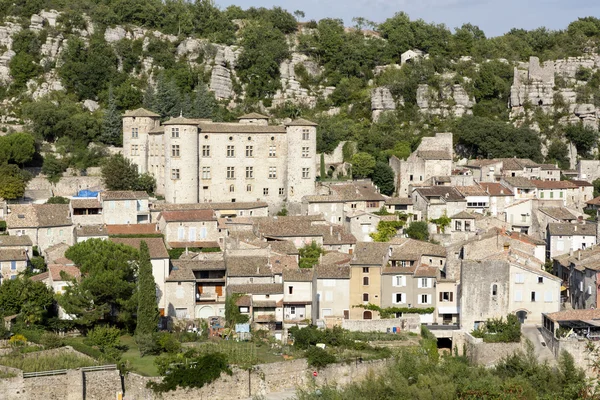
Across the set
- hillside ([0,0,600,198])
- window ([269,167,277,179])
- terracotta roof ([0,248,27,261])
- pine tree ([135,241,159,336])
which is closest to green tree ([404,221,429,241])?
window ([269,167,277,179])

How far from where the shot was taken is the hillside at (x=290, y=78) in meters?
68.2

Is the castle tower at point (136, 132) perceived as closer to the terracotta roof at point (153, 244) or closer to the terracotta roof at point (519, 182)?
the terracotta roof at point (153, 244)

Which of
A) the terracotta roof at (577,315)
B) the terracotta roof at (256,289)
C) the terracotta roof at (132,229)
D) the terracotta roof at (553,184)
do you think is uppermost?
the terracotta roof at (553,184)

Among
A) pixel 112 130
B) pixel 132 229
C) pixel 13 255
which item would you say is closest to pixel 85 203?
pixel 132 229

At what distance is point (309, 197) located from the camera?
5650 cm

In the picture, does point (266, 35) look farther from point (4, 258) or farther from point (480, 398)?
point (480, 398)

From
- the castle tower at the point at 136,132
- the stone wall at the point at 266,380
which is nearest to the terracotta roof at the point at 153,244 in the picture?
the stone wall at the point at 266,380

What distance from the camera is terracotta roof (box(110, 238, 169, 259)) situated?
4478cm

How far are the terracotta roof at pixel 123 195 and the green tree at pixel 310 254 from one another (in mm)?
9609

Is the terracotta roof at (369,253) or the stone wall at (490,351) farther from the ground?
A: the terracotta roof at (369,253)

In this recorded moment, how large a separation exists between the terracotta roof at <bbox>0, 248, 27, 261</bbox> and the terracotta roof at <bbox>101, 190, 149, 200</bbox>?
23.3ft

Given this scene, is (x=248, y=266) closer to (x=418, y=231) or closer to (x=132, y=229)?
(x=132, y=229)

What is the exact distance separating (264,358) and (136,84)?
42.7 m

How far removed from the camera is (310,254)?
4881cm
